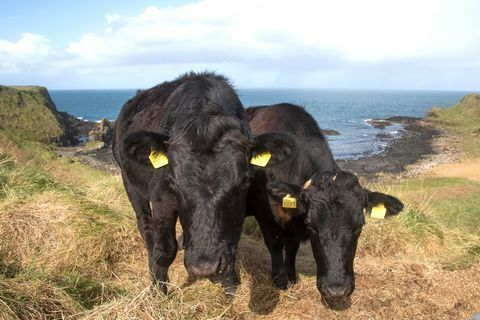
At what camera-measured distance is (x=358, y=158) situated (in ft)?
105

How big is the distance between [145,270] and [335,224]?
287cm

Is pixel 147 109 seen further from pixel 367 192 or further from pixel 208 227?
pixel 367 192

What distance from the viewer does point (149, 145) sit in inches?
158

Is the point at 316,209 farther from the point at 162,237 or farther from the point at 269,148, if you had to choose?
the point at 162,237

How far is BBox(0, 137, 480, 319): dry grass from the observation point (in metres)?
3.91

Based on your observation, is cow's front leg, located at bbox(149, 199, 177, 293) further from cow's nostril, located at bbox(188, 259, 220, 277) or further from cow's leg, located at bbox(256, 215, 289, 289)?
cow's leg, located at bbox(256, 215, 289, 289)

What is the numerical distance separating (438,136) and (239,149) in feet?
140

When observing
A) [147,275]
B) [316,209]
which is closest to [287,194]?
[316,209]

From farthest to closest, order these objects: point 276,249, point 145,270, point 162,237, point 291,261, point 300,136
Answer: point 300,136 → point 291,261 → point 145,270 → point 276,249 → point 162,237

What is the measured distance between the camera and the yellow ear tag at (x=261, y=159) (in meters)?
4.09

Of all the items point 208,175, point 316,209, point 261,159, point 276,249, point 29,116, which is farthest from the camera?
point 29,116

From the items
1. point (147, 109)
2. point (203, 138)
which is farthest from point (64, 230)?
point (203, 138)

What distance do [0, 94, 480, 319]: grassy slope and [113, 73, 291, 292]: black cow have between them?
63 cm

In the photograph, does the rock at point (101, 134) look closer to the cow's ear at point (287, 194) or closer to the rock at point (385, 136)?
the rock at point (385, 136)
